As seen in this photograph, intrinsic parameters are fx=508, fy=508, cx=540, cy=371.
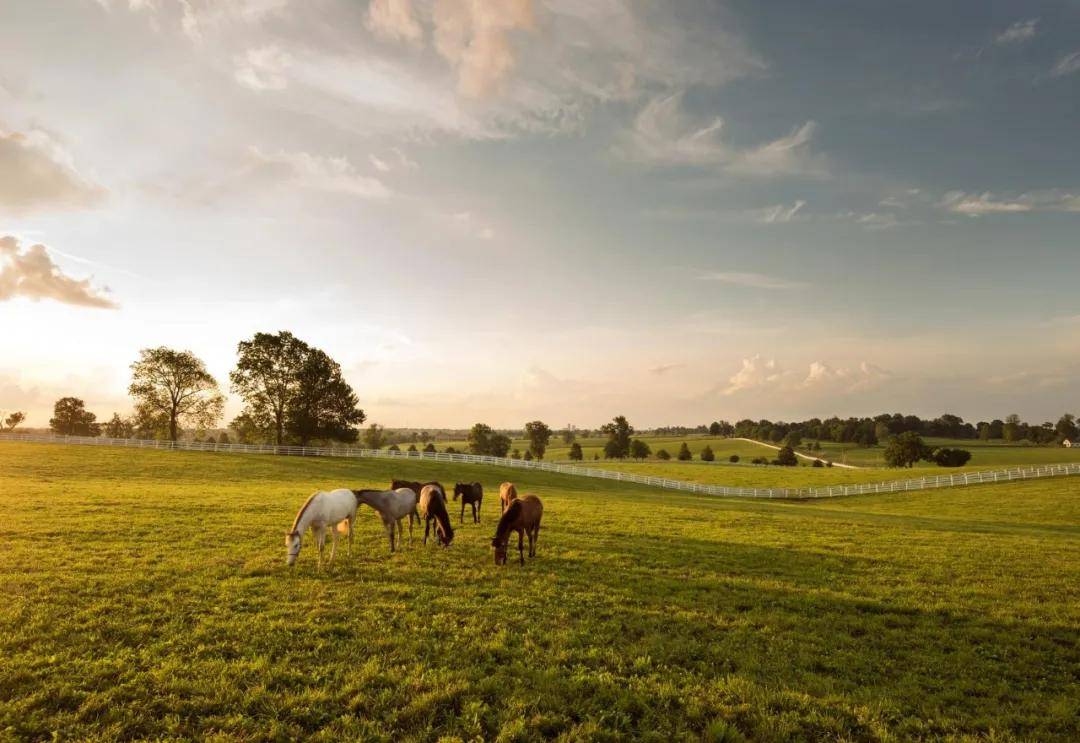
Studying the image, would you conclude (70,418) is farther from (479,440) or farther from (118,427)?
(479,440)

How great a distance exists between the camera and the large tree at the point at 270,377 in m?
56.1

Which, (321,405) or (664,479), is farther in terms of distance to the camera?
(321,405)

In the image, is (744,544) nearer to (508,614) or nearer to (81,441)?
(508,614)

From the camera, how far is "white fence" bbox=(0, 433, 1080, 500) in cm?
4794

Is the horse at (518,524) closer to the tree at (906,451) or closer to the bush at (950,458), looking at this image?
the tree at (906,451)

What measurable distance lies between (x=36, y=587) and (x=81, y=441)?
59.9m

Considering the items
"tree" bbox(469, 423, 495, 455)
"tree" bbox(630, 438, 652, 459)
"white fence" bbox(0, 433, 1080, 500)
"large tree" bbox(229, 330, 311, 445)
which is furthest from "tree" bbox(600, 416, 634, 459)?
"large tree" bbox(229, 330, 311, 445)

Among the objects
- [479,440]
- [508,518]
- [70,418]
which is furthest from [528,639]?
[70,418]

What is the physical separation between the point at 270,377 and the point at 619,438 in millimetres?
67798

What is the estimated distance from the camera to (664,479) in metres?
A: 55.3

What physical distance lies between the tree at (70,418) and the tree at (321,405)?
62.0m

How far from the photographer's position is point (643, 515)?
23953 millimetres

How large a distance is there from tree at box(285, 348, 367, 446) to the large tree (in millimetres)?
667

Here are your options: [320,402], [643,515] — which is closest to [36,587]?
[643,515]
